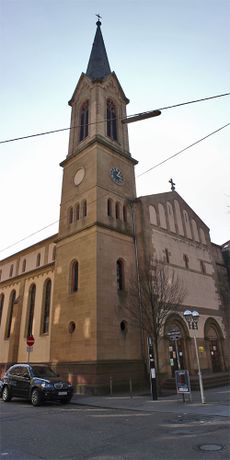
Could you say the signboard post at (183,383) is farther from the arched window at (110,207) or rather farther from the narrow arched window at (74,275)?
the arched window at (110,207)

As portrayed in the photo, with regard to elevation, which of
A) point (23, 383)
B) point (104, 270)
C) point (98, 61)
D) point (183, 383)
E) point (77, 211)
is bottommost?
point (183, 383)

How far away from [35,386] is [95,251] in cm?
897

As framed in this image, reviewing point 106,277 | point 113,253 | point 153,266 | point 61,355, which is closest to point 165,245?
point 153,266

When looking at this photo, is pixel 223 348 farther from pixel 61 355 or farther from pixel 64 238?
pixel 64 238

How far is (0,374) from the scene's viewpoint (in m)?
27.6

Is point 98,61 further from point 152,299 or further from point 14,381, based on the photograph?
point 14,381

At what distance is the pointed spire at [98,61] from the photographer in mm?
31689

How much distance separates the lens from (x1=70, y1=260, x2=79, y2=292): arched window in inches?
864

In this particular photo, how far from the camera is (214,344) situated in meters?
26.2

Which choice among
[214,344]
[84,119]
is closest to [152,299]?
[214,344]

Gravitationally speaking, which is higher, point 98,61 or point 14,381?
point 98,61

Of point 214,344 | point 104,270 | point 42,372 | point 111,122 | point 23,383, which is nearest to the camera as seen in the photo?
point 23,383

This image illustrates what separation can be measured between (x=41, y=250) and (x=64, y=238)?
7390 mm

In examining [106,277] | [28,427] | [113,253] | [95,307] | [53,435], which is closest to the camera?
[53,435]
